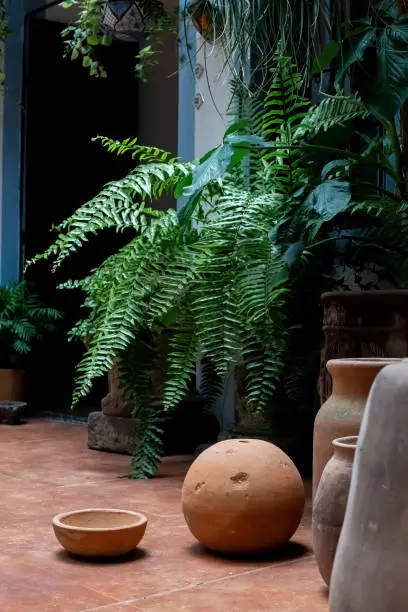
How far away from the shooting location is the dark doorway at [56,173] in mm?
6570

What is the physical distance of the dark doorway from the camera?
6.57 m

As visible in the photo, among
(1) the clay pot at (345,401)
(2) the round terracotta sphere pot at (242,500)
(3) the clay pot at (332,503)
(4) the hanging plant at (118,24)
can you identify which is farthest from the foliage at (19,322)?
(3) the clay pot at (332,503)

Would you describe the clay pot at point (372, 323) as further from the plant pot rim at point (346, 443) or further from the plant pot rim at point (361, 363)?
the plant pot rim at point (346, 443)

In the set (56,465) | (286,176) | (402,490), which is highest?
(286,176)

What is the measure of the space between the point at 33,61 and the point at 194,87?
7.15ft

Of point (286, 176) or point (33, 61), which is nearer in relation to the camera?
point (286, 176)

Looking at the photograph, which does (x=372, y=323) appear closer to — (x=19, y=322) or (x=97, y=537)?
(x=97, y=537)

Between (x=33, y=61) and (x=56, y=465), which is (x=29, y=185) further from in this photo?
(x=56, y=465)

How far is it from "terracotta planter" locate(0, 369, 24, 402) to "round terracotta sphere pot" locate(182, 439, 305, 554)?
395cm

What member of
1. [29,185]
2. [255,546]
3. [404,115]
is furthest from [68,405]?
[255,546]

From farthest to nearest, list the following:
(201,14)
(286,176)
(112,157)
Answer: (112,157) < (201,14) < (286,176)

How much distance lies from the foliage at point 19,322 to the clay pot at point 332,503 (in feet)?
14.3

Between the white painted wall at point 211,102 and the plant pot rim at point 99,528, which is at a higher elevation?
the white painted wall at point 211,102

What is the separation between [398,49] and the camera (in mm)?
3271
